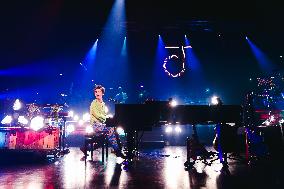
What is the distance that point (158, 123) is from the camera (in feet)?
20.5

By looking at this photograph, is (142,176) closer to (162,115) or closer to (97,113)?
(162,115)

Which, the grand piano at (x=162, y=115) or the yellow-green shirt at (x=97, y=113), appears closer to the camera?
the grand piano at (x=162, y=115)

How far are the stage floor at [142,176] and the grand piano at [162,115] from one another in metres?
0.98

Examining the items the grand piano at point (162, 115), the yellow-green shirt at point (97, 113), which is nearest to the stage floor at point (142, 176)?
the grand piano at point (162, 115)

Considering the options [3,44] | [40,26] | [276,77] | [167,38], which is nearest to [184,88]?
[167,38]

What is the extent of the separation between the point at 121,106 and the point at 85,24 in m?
6.99

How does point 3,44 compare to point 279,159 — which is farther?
point 3,44

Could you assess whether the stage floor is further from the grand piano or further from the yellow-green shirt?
the yellow-green shirt

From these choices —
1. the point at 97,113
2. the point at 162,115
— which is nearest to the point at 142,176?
the point at 162,115

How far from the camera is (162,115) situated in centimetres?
625

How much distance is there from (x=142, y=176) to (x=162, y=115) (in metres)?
1.80

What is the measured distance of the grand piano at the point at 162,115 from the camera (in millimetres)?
6180

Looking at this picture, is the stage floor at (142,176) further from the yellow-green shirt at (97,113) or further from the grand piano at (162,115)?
the yellow-green shirt at (97,113)

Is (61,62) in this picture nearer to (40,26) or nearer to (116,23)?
(40,26)
